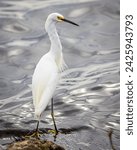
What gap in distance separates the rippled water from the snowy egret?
595 mm

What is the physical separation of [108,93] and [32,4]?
504 centimetres

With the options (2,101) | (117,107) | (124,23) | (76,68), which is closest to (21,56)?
(76,68)

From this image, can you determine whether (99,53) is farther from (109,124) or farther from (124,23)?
(124,23)

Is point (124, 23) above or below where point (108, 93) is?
above

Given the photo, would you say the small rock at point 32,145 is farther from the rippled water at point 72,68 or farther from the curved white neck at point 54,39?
the curved white neck at point 54,39

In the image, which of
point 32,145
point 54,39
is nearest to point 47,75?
point 54,39

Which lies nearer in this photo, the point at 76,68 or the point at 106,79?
the point at 106,79

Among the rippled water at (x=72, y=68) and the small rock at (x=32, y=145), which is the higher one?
the small rock at (x=32, y=145)

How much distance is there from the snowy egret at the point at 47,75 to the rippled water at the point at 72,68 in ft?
1.95

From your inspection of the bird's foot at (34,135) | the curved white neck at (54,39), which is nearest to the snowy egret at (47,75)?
the curved white neck at (54,39)

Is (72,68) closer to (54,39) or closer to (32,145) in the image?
(54,39)

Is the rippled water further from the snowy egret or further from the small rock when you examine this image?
the snowy egret

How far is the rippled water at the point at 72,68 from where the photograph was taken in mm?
7914

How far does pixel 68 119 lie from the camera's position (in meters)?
8.20
